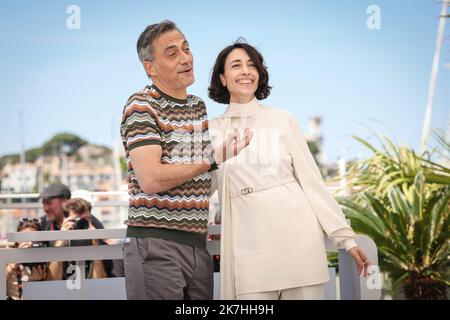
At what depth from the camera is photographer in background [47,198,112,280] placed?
3914mm

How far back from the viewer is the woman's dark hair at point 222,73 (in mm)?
2480

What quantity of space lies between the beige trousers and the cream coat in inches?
0.8

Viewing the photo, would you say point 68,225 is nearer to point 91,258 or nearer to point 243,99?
point 91,258

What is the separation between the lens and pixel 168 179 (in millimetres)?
2043

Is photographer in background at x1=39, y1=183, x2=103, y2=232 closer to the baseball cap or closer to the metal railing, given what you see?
the baseball cap

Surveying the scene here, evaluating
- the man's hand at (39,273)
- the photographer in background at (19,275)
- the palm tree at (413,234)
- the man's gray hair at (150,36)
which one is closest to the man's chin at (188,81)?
the man's gray hair at (150,36)

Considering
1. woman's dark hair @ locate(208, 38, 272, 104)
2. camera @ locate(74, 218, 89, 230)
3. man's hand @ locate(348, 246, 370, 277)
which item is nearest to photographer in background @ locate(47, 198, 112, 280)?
camera @ locate(74, 218, 89, 230)

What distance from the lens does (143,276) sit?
2102 millimetres

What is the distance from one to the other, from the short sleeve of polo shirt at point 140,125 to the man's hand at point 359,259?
75 cm

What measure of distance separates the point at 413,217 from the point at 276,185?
14.5 feet

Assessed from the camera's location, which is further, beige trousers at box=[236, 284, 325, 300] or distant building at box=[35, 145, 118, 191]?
distant building at box=[35, 145, 118, 191]

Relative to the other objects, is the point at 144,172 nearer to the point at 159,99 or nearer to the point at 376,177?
the point at 159,99

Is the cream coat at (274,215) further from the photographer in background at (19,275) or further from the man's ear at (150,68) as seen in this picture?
the photographer in background at (19,275)

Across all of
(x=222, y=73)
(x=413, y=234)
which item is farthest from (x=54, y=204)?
(x=222, y=73)
